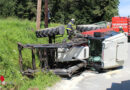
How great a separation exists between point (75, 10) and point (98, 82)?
2827 centimetres

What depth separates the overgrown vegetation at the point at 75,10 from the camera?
99.7 feet

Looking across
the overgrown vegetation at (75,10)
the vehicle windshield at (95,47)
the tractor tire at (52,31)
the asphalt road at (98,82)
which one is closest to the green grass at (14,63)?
the asphalt road at (98,82)

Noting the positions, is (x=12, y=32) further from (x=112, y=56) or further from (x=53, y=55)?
(x=112, y=56)

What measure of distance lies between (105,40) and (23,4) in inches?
1094

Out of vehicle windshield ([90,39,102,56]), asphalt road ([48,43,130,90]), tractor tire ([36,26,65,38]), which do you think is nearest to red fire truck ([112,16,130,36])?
vehicle windshield ([90,39,102,56])

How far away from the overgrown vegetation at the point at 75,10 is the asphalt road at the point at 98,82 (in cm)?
2425

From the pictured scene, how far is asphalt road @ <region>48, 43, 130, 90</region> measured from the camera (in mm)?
5695

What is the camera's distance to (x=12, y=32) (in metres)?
9.04

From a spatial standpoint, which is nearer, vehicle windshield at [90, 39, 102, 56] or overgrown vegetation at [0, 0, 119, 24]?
vehicle windshield at [90, 39, 102, 56]

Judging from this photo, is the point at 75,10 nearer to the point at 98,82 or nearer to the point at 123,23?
the point at 123,23

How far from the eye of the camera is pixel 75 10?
109 feet

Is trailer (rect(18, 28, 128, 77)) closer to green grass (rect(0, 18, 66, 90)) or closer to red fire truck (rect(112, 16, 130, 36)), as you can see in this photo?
green grass (rect(0, 18, 66, 90))

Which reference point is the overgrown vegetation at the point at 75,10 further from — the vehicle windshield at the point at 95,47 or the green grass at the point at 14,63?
the vehicle windshield at the point at 95,47

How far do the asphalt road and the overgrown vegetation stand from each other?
79.6 feet
